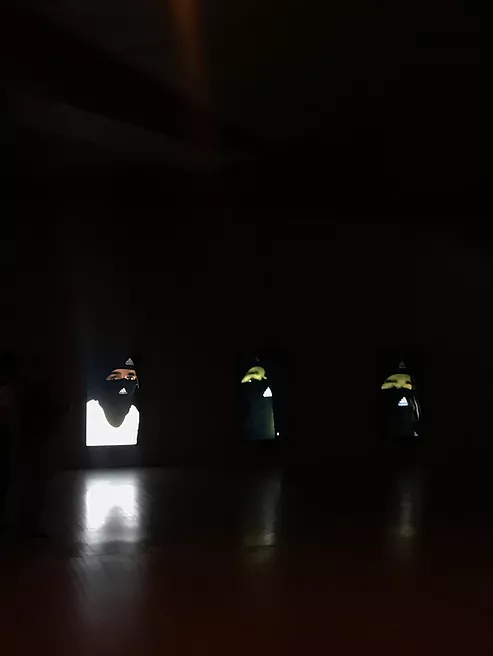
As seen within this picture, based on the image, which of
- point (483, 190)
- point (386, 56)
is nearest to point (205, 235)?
point (483, 190)

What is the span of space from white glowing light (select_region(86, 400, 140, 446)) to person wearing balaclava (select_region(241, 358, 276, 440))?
154cm

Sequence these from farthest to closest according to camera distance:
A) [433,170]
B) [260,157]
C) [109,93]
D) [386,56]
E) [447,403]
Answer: [447,403]
[433,170]
[260,157]
[109,93]
[386,56]

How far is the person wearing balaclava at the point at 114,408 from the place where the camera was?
8805 millimetres

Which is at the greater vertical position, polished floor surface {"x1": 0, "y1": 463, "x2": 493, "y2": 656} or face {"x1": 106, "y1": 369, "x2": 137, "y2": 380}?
face {"x1": 106, "y1": 369, "x2": 137, "y2": 380}

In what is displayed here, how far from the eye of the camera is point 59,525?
567 centimetres

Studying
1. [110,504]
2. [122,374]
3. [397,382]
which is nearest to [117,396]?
[122,374]

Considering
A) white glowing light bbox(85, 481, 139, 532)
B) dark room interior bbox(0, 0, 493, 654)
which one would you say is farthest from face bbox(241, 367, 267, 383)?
white glowing light bbox(85, 481, 139, 532)

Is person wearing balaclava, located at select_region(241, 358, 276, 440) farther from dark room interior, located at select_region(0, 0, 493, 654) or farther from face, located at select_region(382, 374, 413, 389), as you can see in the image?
face, located at select_region(382, 374, 413, 389)

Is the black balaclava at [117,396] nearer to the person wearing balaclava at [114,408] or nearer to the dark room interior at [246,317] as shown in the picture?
the person wearing balaclava at [114,408]

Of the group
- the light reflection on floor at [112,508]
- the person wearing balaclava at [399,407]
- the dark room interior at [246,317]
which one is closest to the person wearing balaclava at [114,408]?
the dark room interior at [246,317]

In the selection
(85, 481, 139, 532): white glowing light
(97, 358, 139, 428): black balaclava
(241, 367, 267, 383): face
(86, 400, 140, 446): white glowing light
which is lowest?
(85, 481, 139, 532): white glowing light

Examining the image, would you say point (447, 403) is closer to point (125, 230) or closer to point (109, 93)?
point (125, 230)

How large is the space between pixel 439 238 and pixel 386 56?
5.15 metres

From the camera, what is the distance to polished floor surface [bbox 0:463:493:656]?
336 cm
